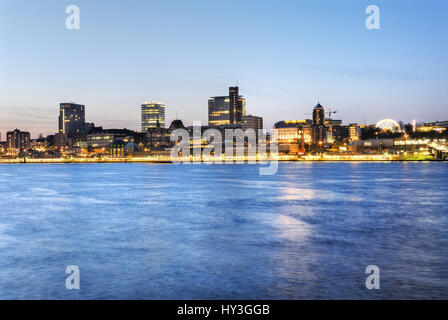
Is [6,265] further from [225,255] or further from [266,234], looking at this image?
[266,234]

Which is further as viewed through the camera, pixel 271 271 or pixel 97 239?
pixel 97 239

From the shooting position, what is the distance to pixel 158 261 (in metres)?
15.7

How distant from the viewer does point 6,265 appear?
50.1ft

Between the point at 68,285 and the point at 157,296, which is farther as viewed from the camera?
the point at 68,285

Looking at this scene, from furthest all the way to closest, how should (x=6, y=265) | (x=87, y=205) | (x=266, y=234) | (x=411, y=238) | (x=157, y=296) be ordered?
(x=87, y=205) < (x=266, y=234) < (x=411, y=238) < (x=6, y=265) < (x=157, y=296)

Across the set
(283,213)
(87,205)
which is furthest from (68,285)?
(87,205)

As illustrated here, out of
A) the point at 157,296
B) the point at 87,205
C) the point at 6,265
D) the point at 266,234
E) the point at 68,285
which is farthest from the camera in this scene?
the point at 87,205

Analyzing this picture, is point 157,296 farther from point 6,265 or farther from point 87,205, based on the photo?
point 87,205

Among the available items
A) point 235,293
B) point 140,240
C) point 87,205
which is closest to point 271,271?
point 235,293

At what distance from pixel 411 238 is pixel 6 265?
17472 mm

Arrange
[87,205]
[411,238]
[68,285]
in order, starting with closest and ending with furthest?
[68,285] → [411,238] → [87,205]
